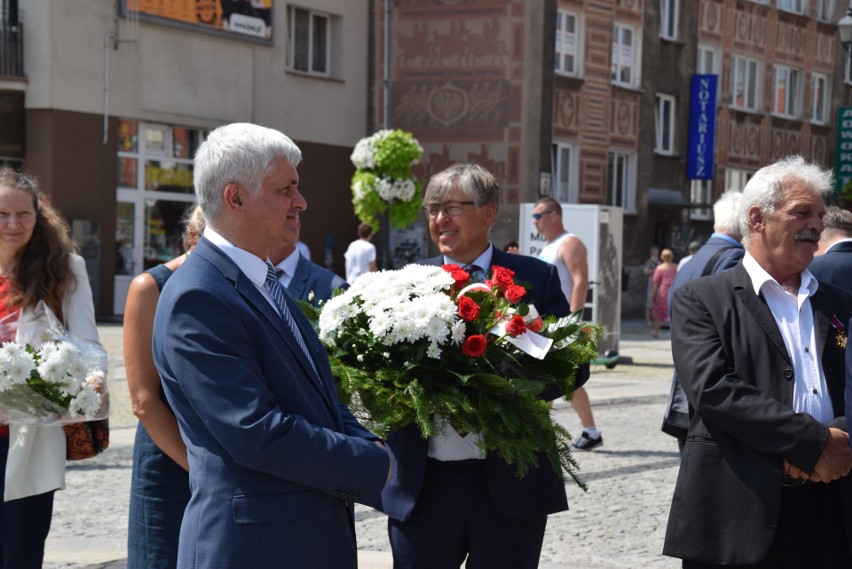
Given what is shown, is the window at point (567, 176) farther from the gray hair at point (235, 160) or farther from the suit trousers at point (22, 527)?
the gray hair at point (235, 160)

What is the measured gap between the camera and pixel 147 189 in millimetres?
27000

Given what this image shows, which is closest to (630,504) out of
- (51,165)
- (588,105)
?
(51,165)

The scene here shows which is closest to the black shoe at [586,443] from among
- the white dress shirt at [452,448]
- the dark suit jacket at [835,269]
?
the dark suit jacket at [835,269]

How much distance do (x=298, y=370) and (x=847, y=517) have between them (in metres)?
2.05

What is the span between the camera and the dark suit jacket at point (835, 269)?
22.8ft

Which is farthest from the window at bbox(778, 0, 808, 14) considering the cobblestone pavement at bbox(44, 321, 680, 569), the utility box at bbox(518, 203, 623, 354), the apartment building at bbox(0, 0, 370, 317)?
the cobblestone pavement at bbox(44, 321, 680, 569)

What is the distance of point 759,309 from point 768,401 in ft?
1.22

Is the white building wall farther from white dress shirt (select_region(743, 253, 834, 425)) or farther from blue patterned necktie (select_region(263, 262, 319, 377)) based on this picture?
blue patterned necktie (select_region(263, 262, 319, 377))

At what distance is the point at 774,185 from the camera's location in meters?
4.69

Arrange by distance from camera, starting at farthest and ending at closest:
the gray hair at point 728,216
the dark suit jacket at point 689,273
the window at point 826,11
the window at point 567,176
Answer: the window at point 826,11
the window at point 567,176
the gray hair at point 728,216
the dark suit jacket at point 689,273

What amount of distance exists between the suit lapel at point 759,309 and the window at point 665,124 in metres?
32.7

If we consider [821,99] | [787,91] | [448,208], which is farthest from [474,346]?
[821,99]

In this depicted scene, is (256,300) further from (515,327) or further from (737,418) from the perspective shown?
(737,418)

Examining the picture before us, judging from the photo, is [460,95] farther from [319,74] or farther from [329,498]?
[329,498]
